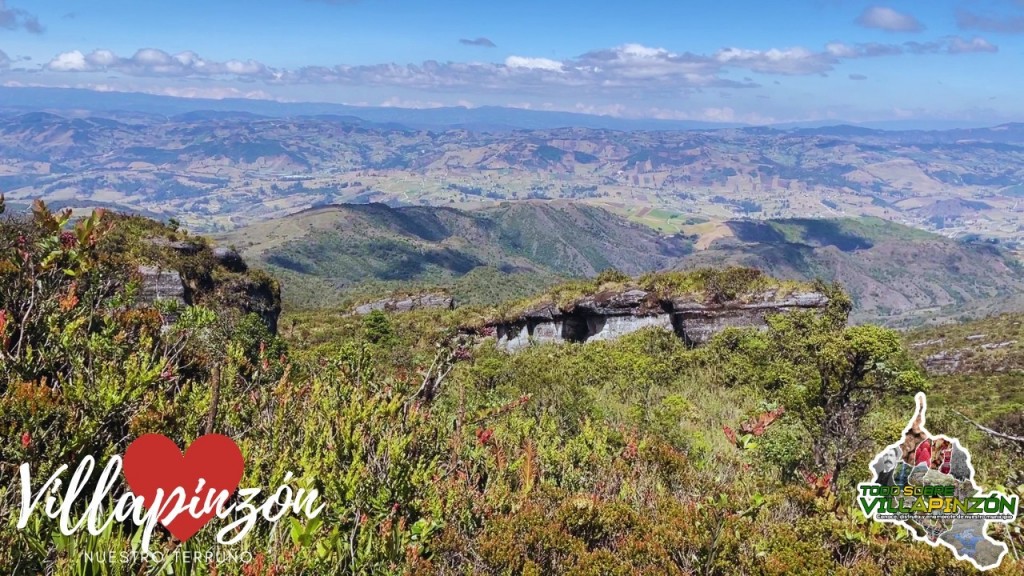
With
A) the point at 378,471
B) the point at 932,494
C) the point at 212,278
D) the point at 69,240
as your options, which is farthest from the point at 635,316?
the point at 69,240

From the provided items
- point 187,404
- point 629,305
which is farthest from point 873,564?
point 629,305

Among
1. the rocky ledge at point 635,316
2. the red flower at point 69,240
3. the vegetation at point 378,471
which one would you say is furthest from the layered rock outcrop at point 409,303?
the red flower at point 69,240

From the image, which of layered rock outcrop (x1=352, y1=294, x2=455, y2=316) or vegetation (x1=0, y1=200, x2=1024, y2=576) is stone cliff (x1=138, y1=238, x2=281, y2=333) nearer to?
layered rock outcrop (x1=352, y1=294, x2=455, y2=316)

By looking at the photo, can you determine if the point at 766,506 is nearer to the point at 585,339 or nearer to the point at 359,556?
the point at 359,556

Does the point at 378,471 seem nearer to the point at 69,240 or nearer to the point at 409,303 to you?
the point at 69,240

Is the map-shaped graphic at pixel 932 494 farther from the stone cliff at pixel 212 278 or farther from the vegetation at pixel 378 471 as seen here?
the stone cliff at pixel 212 278

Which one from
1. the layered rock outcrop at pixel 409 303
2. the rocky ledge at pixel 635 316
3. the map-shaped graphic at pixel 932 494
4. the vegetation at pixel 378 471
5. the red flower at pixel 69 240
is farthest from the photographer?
the layered rock outcrop at pixel 409 303
